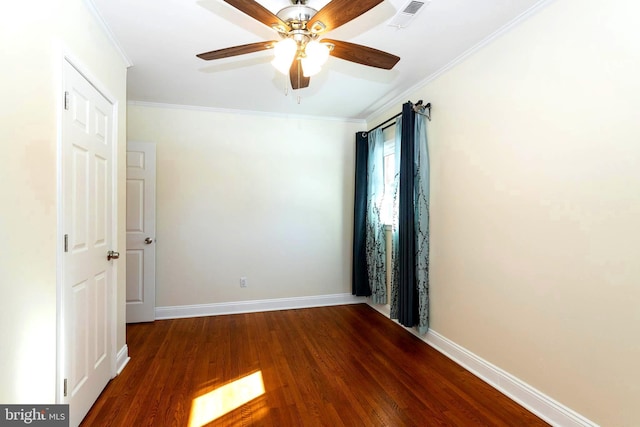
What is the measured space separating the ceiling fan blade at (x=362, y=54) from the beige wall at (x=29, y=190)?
1.34 m

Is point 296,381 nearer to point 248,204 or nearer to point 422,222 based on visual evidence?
point 422,222

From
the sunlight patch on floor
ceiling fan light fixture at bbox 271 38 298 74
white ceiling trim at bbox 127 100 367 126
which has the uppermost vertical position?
white ceiling trim at bbox 127 100 367 126

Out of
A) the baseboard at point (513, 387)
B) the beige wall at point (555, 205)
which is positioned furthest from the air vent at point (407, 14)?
the baseboard at point (513, 387)

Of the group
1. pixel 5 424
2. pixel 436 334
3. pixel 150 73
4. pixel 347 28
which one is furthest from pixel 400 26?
pixel 5 424

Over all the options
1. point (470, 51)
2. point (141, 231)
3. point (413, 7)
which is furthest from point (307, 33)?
point (141, 231)

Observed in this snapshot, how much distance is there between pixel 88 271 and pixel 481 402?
265 cm

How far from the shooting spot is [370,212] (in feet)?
12.4

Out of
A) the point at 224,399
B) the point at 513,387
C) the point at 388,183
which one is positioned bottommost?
the point at 224,399

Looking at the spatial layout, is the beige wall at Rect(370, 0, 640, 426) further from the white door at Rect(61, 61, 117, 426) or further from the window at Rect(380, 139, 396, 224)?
the white door at Rect(61, 61, 117, 426)

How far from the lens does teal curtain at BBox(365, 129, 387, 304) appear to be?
3.58 metres

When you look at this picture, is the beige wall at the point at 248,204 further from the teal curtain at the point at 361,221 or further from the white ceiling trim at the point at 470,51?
the white ceiling trim at the point at 470,51

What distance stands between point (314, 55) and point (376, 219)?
2.36 m

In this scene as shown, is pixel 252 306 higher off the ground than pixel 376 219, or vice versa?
pixel 376 219

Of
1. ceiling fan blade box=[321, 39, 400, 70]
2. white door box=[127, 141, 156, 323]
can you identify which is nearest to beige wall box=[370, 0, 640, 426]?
ceiling fan blade box=[321, 39, 400, 70]
